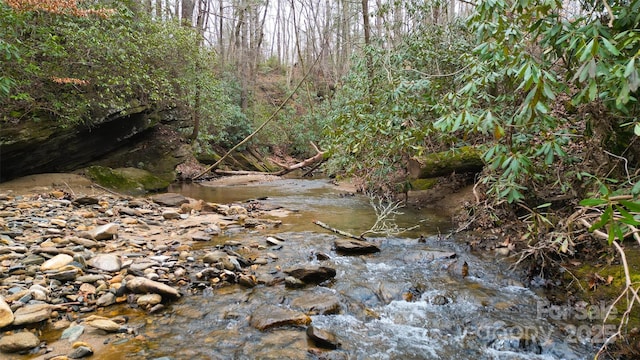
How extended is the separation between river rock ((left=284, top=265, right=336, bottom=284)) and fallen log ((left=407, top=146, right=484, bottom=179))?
3920mm

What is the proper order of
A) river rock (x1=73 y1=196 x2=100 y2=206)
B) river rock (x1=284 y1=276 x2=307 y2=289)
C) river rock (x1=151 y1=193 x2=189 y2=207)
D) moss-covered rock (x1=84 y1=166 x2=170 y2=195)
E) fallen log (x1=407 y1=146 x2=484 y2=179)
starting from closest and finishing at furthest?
river rock (x1=284 y1=276 x2=307 y2=289)
river rock (x1=73 y1=196 x2=100 y2=206)
fallen log (x1=407 y1=146 x2=484 y2=179)
river rock (x1=151 y1=193 x2=189 y2=207)
moss-covered rock (x1=84 y1=166 x2=170 y2=195)

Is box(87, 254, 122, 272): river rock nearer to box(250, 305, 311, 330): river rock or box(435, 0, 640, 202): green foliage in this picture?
box(250, 305, 311, 330): river rock

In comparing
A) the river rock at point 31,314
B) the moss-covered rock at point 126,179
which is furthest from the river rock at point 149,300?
the moss-covered rock at point 126,179

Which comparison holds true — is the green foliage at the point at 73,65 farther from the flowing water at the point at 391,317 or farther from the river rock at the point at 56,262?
the flowing water at the point at 391,317

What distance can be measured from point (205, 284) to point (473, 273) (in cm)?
320

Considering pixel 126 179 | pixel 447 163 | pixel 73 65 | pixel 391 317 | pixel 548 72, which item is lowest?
pixel 391 317

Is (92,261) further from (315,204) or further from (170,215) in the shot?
(315,204)

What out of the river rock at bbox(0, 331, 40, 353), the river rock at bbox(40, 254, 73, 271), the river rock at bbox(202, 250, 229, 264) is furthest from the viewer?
the river rock at bbox(202, 250, 229, 264)

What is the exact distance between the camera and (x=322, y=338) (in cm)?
290

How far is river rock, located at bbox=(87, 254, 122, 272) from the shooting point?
3.79 m

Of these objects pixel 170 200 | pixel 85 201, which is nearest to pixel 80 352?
pixel 85 201

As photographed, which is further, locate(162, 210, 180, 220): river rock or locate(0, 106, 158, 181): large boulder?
locate(0, 106, 158, 181): large boulder

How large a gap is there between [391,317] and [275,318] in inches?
44.7

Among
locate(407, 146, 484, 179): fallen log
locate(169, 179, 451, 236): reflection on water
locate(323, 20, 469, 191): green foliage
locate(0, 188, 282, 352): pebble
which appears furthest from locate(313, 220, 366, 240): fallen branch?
locate(407, 146, 484, 179): fallen log
